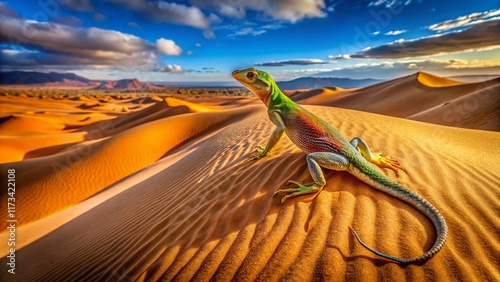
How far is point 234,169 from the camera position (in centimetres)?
401

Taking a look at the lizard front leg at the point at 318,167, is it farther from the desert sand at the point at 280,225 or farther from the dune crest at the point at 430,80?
the dune crest at the point at 430,80

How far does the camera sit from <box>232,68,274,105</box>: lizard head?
3.57m

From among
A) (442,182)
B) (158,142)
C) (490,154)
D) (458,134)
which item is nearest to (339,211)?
(442,182)

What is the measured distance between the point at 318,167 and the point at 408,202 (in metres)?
0.96

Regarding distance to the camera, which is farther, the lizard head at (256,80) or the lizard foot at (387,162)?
the lizard head at (256,80)

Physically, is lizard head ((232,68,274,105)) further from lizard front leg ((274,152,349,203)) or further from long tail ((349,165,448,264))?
long tail ((349,165,448,264))

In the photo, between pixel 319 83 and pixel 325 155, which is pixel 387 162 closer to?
pixel 325 155

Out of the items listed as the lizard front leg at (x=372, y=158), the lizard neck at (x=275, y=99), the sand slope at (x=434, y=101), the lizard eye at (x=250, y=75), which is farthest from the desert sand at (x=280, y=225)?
the sand slope at (x=434, y=101)

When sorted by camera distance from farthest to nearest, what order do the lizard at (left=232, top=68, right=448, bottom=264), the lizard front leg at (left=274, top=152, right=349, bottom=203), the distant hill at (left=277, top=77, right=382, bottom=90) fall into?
1. the distant hill at (left=277, top=77, right=382, bottom=90)
2. the lizard front leg at (left=274, top=152, right=349, bottom=203)
3. the lizard at (left=232, top=68, right=448, bottom=264)

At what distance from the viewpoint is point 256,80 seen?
362cm

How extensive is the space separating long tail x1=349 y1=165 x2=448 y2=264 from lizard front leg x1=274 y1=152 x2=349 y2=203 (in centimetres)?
20

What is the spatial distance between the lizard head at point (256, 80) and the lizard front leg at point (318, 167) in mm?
1419

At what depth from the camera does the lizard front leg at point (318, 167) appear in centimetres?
267

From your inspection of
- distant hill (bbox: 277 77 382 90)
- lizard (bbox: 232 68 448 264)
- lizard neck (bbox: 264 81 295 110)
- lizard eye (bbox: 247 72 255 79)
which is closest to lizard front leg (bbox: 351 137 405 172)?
lizard (bbox: 232 68 448 264)
